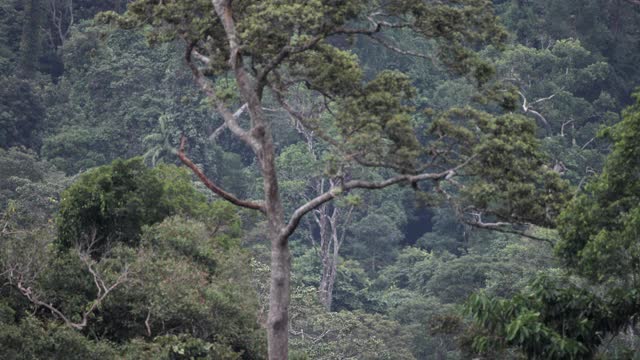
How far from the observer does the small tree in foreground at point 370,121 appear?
12508 millimetres

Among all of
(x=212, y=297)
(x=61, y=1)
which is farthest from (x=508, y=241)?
(x=212, y=297)

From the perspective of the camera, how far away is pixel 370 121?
12969 mm

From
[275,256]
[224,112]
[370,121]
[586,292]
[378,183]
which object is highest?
[370,121]

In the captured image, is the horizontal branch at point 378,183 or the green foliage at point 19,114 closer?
the horizontal branch at point 378,183

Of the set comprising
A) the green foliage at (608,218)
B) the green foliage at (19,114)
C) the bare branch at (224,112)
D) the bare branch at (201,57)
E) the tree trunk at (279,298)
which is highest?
the bare branch at (201,57)

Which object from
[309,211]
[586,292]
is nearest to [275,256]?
[586,292]

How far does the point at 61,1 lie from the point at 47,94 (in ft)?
20.3

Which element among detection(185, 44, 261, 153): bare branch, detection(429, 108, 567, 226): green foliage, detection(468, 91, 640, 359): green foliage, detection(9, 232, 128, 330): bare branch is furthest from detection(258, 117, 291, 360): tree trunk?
detection(9, 232, 128, 330): bare branch

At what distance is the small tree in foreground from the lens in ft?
41.0

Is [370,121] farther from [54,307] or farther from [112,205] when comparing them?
[112,205]

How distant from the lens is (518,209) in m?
12.4

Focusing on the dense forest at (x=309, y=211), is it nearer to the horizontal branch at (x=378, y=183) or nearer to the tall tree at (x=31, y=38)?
the horizontal branch at (x=378, y=183)

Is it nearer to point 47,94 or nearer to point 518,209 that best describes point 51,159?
point 47,94

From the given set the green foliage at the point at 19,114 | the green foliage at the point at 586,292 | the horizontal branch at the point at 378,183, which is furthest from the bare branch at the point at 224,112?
the green foliage at the point at 19,114
